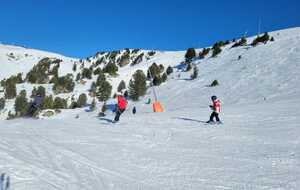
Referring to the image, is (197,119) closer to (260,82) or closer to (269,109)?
(269,109)

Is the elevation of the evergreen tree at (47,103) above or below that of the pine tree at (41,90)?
below

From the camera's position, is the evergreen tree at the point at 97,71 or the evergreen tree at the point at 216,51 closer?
the evergreen tree at the point at 216,51

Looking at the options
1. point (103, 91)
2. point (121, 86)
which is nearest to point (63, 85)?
point (121, 86)

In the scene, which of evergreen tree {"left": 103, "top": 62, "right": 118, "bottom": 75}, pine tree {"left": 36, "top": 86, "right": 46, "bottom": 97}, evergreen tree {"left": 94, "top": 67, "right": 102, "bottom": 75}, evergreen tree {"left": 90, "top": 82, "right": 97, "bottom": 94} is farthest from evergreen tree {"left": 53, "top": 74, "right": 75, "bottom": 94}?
evergreen tree {"left": 103, "top": 62, "right": 118, "bottom": 75}

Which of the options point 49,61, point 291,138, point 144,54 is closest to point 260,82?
point 291,138

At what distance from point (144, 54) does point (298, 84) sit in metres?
44.4

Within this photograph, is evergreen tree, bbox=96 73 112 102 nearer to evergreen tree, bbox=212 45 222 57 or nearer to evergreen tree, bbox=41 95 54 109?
evergreen tree, bbox=41 95 54 109

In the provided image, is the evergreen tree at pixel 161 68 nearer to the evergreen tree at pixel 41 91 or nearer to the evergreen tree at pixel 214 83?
the evergreen tree at pixel 41 91

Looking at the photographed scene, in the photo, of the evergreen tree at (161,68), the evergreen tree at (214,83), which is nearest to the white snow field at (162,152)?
the evergreen tree at (214,83)

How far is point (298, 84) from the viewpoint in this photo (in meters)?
35.3

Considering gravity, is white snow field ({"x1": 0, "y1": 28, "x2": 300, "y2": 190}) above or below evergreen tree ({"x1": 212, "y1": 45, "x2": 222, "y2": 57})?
below

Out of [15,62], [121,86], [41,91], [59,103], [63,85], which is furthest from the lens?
[15,62]

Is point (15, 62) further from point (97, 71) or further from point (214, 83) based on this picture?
point (214, 83)

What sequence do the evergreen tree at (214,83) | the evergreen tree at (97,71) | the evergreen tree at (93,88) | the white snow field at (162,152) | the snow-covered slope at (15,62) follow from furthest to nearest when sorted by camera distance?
the snow-covered slope at (15,62), the evergreen tree at (97,71), the evergreen tree at (93,88), the evergreen tree at (214,83), the white snow field at (162,152)
